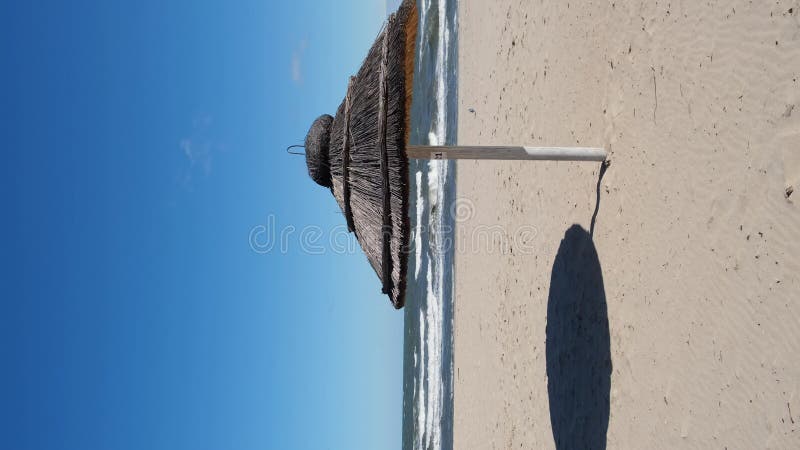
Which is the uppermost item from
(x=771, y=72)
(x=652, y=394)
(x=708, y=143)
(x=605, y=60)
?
(x=605, y=60)

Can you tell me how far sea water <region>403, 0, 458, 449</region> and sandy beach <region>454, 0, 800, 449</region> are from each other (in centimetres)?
472

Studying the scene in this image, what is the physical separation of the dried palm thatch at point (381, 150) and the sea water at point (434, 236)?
22.8 ft

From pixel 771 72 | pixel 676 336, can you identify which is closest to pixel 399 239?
pixel 676 336


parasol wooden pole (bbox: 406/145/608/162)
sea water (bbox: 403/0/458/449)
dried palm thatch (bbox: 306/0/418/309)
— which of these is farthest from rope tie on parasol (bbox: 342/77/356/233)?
sea water (bbox: 403/0/458/449)

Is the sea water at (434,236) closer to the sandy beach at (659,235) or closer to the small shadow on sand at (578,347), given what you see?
the sandy beach at (659,235)

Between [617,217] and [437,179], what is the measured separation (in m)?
10.1

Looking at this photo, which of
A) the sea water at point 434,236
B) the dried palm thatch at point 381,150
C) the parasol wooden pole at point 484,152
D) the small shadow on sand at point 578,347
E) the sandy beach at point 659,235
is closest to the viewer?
the sandy beach at point 659,235

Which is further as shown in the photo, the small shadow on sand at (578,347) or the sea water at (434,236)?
the sea water at (434,236)

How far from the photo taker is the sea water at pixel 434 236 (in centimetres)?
1102

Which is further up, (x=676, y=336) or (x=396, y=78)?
(x=396, y=78)

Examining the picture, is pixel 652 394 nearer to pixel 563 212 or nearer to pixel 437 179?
pixel 563 212

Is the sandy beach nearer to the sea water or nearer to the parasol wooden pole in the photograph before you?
the parasol wooden pole

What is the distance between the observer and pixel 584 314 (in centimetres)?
434

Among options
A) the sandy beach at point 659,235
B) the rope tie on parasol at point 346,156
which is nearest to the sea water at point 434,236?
the sandy beach at point 659,235
